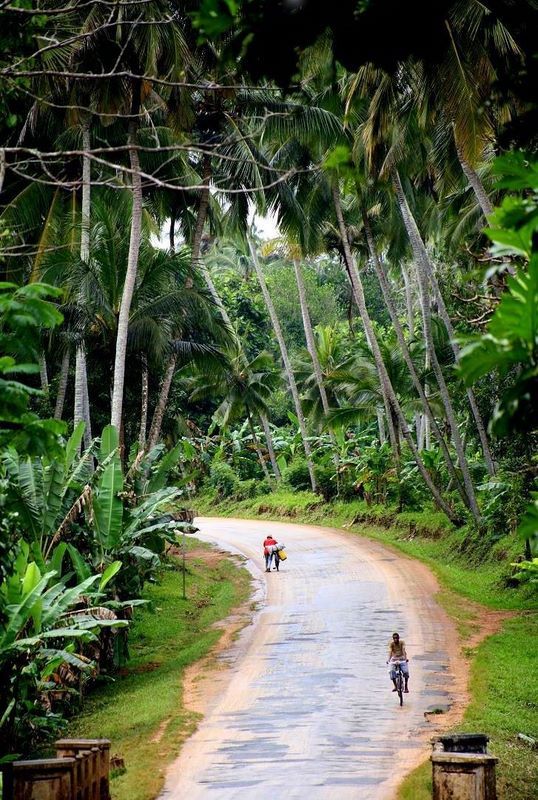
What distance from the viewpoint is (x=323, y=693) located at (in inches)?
543

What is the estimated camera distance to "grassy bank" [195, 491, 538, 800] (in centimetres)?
1066

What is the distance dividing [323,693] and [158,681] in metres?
2.89

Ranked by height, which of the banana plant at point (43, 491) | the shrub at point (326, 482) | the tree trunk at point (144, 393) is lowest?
the banana plant at point (43, 491)

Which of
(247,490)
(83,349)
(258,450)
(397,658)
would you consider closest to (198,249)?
(83,349)

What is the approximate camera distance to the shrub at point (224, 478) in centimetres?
4358

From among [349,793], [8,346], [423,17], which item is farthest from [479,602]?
[423,17]

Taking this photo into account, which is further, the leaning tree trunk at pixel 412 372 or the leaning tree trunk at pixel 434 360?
the leaning tree trunk at pixel 412 372

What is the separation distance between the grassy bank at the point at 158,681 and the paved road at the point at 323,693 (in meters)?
0.35

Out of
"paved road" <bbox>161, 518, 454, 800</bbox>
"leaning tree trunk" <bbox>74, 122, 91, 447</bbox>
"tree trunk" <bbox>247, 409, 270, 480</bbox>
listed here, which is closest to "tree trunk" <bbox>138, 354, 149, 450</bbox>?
"leaning tree trunk" <bbox>74, 122, 91, 447</bbox>

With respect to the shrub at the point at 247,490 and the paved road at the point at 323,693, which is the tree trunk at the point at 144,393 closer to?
the paved road at the point at 323,693

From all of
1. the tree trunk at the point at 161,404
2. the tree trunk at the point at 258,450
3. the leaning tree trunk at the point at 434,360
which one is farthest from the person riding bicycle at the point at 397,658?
the tree trunk at the point at 258,450

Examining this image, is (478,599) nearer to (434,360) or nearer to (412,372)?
(434,360)

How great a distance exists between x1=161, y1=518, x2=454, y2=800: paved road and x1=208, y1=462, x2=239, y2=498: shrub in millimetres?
18105

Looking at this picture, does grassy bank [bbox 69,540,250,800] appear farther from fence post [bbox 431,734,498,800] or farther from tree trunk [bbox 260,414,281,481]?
tree trunk [bbox 260,414,281,481]
